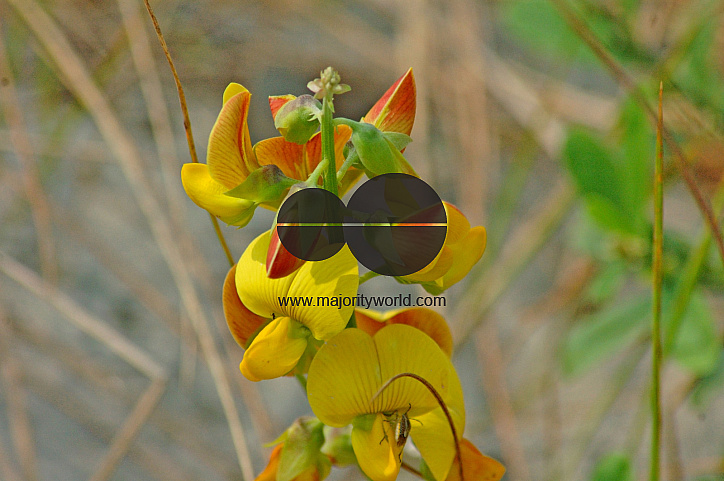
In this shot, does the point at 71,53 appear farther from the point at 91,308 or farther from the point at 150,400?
the point at 150,400

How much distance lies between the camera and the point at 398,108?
0.47 m

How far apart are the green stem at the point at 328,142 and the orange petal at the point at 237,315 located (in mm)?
120

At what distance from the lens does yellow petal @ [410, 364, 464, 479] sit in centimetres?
47

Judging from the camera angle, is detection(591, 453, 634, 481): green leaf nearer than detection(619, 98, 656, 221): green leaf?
Yes

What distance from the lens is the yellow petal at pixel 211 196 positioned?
1.49 feet

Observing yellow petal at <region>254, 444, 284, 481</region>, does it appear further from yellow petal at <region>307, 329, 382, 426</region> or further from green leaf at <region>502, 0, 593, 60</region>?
green leaf at <region>502, 0, 593, 60</region>

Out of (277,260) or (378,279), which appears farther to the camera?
(378,279)

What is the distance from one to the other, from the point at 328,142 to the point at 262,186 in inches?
2.5

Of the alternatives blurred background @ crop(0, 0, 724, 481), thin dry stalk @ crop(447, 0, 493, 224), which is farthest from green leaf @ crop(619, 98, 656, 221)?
thin dry stalk @ crop(447, 0, 493, 224)

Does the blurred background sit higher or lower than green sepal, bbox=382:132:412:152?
higher

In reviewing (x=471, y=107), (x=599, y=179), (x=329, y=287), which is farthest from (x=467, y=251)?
(x=471, y=107)

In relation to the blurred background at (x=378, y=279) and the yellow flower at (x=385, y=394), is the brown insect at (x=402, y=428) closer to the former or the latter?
the yellow flower at (x=385, y=394)

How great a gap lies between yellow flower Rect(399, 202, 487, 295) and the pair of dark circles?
0.04 feet

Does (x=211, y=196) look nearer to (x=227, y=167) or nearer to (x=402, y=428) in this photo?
(x=227, y=167)
